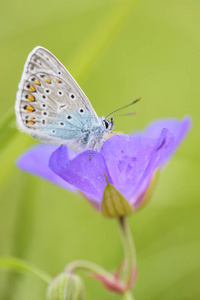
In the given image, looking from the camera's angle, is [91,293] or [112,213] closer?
[112,213]

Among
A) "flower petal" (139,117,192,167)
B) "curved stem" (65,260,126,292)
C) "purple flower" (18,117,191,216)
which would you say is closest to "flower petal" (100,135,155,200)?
"purple flower" (18,117,191,216)

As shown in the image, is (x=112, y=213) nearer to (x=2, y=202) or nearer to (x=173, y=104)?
(x=2, y=202)

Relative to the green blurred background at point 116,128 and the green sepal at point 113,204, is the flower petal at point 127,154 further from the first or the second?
the green blurred background at point 116,128

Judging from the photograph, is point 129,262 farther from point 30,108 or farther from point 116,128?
point 116,128

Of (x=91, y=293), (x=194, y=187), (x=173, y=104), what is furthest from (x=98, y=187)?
(x=173, y=104)

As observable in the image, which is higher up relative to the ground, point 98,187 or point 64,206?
point 98,187

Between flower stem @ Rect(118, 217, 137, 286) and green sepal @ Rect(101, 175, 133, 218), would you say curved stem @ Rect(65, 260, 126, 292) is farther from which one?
green sepal @ Rect(101, 175, 133, 218)
